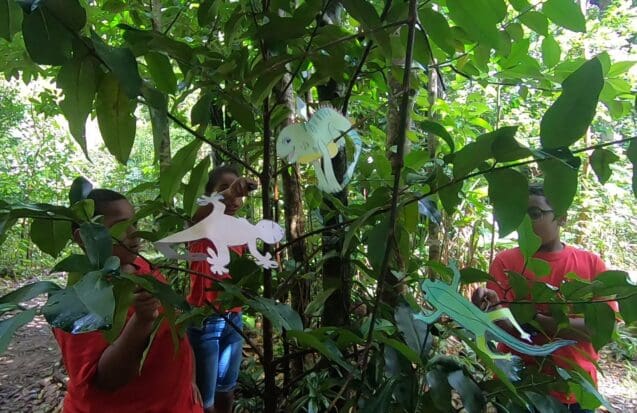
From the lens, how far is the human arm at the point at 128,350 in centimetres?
56

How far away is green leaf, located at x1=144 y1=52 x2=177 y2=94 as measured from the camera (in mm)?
509

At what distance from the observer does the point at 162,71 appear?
1.70ft

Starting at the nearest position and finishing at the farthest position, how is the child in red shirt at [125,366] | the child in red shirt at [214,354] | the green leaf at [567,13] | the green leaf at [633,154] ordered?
the green leaf at [633,154]
the green leaf at [567,13]
the child in red shirt at [125,366]
the child in red shirt at [214,354]

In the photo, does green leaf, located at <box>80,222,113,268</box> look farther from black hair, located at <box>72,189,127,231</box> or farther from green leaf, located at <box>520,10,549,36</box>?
green leaf, located at <box>520,10,549,36</box>

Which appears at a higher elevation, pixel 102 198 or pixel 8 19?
pixel 8 19

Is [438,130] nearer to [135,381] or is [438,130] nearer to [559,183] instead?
[559,183]

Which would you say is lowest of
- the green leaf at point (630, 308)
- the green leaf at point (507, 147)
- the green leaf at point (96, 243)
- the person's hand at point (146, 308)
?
the green leaf at point (630, 308)

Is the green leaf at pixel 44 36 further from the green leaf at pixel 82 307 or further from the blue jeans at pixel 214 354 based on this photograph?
the blue jeans at pixel 214 354

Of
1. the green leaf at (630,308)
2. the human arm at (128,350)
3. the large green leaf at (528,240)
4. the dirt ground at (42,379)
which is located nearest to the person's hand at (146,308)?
the human arm at (128,350)

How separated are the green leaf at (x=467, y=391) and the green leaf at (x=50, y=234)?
17.0 inches

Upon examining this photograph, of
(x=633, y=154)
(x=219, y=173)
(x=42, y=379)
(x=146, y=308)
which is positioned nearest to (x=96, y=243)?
(x=146, y=308)

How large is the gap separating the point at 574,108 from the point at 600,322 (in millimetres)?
290

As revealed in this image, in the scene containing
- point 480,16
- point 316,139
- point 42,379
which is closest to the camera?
point 480,16

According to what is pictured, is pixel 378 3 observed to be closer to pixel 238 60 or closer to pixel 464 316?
pixel 238 60
